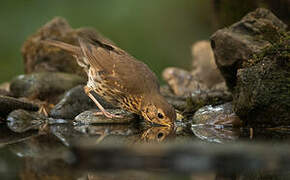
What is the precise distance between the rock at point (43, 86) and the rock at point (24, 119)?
41.0 inches

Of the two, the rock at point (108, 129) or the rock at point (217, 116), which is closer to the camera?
the rock at point (108, 129)

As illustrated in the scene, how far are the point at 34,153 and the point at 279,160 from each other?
6.65ft

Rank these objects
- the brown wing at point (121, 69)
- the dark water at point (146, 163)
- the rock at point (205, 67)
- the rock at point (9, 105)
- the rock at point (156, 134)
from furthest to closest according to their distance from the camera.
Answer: the rock at point (205, 67) → the rock at point (9, 105) → the brown wing at point (121, 69) → the rock at point (156, 134) → the dark water at point (146, 163)

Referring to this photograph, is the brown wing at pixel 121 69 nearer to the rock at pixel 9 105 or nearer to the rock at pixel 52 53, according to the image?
the rock at pixel 9 105

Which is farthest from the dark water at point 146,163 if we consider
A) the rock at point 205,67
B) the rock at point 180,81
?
the rock at point 205,67

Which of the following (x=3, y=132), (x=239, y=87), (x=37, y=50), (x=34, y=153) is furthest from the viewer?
(x=37, y=50)

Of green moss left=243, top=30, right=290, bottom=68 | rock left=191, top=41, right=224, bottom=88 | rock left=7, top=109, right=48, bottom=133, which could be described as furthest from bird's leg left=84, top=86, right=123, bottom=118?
rock left=191, top=41, right=224, bottom=88

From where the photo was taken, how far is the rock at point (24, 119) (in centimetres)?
649

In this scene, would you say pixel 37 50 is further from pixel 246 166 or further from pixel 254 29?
pixel 246 166

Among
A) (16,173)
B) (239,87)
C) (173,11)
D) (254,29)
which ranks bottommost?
(16,173)

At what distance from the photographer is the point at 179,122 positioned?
6594 mm

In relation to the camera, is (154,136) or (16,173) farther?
(154,136)

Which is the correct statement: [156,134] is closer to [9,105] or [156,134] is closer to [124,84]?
[124,84]

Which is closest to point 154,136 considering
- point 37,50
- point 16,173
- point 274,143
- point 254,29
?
point 274,143
